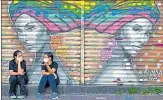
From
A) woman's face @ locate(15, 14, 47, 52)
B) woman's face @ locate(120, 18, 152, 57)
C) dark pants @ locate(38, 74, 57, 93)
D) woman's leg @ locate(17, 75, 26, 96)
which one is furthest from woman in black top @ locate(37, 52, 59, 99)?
woman's face @ locate(120, 18, 152, 57)

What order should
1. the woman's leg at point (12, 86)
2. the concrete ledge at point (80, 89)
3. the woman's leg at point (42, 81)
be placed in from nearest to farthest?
the woman's leg at point (12, 86)
the woman's leg at point (42, 81)
the concrete ledge at point (80, 89)

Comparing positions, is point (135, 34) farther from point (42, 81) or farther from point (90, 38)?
point (42, 81)

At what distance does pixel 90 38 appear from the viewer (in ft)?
27.7

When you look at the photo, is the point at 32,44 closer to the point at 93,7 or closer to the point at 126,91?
the point at 93,7

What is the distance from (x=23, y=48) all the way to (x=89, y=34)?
1545 millimetres

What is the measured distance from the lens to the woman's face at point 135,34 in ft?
27.6

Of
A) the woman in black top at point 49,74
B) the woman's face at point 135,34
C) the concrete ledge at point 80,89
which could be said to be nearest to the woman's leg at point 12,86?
the concrete ledge at point 80,89

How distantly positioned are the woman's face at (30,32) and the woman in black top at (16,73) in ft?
1.58

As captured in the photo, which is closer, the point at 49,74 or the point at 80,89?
the point at 49,74

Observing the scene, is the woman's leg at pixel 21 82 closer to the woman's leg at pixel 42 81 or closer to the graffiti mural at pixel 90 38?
the woman's leg at pixel 42 81

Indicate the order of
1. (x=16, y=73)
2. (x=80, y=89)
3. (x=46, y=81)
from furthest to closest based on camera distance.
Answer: (x=80, y=89) → (x=46, y=81) → (x=16, y=73)

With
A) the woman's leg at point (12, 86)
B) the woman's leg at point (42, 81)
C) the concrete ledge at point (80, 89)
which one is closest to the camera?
the woman's leg at point (12, 86)

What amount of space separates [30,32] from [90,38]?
1377 mm

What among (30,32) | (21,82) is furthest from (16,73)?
(30,32)
